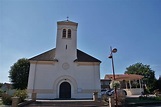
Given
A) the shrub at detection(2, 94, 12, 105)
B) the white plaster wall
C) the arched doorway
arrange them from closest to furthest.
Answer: the shrub at detection(2, 94, 12, 105)
the white plaster wall
the arched doorway

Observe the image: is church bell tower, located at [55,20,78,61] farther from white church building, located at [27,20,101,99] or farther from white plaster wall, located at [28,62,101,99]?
white plaster wall, located at [28,62,101,99]

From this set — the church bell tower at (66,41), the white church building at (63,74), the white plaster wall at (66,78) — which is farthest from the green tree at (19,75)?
the church bell tower at (66,41)

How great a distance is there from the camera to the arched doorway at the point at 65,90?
21975mm

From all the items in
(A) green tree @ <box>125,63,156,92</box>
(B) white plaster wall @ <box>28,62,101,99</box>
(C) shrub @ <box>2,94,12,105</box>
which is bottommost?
(C) shrub @ <box>2,94,12,105</box>

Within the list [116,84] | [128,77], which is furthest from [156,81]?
[116,84]

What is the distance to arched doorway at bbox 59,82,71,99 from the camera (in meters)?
22.0

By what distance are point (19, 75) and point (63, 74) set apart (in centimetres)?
1831

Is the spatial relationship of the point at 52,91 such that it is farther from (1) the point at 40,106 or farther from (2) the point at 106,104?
(2) the point at 106,104

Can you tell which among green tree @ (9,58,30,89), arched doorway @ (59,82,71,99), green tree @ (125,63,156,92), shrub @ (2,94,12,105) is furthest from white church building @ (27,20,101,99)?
green tree @ (125,63,156,92)

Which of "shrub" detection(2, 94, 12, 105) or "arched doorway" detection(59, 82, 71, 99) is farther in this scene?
"arched doorway" detection(59, 82, 71, 99)

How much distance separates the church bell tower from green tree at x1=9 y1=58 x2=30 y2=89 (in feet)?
54.5

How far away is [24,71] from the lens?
35969 mm

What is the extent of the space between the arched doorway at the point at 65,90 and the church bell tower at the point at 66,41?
13.5 feet

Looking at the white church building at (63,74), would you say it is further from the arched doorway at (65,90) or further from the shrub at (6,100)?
the shrub at (6,100)
